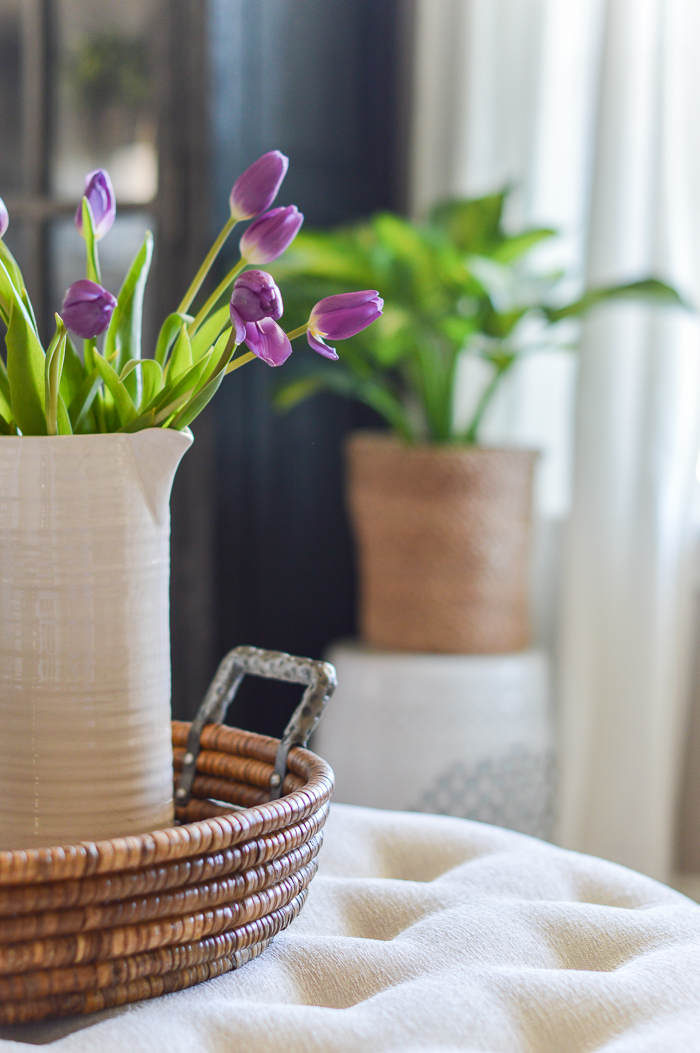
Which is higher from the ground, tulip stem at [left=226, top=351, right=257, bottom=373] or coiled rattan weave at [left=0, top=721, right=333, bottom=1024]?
tulip stem at [left=226, top=351, right=257, bottom=373]

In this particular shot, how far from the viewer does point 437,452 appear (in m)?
1.47

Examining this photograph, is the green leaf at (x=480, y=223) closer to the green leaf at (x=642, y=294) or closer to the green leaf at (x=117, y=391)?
the green leaf at (x=642, y=294)

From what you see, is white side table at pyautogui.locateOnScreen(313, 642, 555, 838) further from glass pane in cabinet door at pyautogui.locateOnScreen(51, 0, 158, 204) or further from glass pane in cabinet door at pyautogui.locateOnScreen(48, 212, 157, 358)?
glass pane in cabinet door at pyautogui.locateOnScreen(51, 0, 158, 204)

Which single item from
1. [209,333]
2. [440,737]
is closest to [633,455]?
[440,737]

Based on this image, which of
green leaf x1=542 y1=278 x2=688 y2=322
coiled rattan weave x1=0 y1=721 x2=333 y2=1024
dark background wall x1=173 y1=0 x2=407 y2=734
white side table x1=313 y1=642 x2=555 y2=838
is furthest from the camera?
dark background wall x1=173 y1=0 x2=407 y2=734

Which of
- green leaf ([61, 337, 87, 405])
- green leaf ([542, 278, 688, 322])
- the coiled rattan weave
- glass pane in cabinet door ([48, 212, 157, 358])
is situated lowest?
the coiled rattan weave

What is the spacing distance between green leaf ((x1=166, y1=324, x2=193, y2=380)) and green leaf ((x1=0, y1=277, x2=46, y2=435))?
2.7 inches

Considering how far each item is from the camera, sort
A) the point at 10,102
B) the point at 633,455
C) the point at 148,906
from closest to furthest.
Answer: the point at 148,906
the point at 633,455
the point at 10,102

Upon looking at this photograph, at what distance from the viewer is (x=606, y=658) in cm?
158

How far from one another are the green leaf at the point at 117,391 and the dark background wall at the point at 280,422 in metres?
1.03

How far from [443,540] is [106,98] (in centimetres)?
89

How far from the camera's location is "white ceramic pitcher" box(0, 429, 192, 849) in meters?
0.46

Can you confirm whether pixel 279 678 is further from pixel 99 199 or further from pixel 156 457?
pixel 99 199

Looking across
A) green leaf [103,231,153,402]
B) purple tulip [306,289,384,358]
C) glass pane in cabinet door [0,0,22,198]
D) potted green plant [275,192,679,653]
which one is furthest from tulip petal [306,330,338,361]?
glass pane in cabinet door [0,0,22,198]
